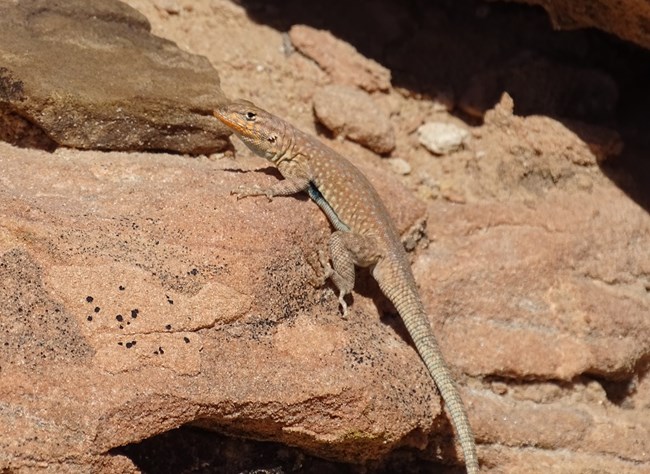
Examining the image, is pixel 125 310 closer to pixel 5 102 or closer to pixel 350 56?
pixel 5 102

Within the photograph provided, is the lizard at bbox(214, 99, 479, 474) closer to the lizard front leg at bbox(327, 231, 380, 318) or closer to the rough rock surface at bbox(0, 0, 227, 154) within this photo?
the lizard front leg at bbox(327, 231, 380, 318)

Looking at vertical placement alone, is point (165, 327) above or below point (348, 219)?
below

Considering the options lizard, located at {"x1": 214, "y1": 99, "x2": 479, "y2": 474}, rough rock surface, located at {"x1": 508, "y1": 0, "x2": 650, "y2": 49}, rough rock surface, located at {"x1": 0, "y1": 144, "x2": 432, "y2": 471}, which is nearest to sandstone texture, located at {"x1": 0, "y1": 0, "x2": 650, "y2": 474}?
rough rock surface, located at {"x1": 0, "y1": 144, "x2": 432, "y2": 471}

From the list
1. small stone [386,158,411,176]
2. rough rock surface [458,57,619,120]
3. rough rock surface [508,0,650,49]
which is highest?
rough rock surface [508,0,650,49]

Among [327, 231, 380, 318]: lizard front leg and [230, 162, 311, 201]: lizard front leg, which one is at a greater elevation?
[230, 162, 311, 201]: lizard front leg

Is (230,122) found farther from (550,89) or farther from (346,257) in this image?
(550,89)

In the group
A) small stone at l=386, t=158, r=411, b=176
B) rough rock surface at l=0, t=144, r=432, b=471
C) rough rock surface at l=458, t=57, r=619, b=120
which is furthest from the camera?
rough rock surface at l=458, t=57, r=619, b=120

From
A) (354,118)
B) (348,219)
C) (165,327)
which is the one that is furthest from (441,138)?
(165,327)

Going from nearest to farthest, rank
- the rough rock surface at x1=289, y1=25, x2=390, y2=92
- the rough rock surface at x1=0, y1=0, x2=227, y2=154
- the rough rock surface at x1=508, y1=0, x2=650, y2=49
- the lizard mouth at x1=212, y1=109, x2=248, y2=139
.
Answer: the rough rock surface at x1=0, y1=0, x2=227, y2=154, the lizard mouth at x1=212, y1=109, x2=248, y2=139, the rough rock surface at x1=508, y1=0, x2=650, y2=49, the rough rock surface at x1=289, y1=25, x2=390, y2=92

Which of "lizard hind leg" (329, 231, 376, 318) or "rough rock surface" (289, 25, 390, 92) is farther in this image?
"rough rock surface" (289, 25, 390, 92)
